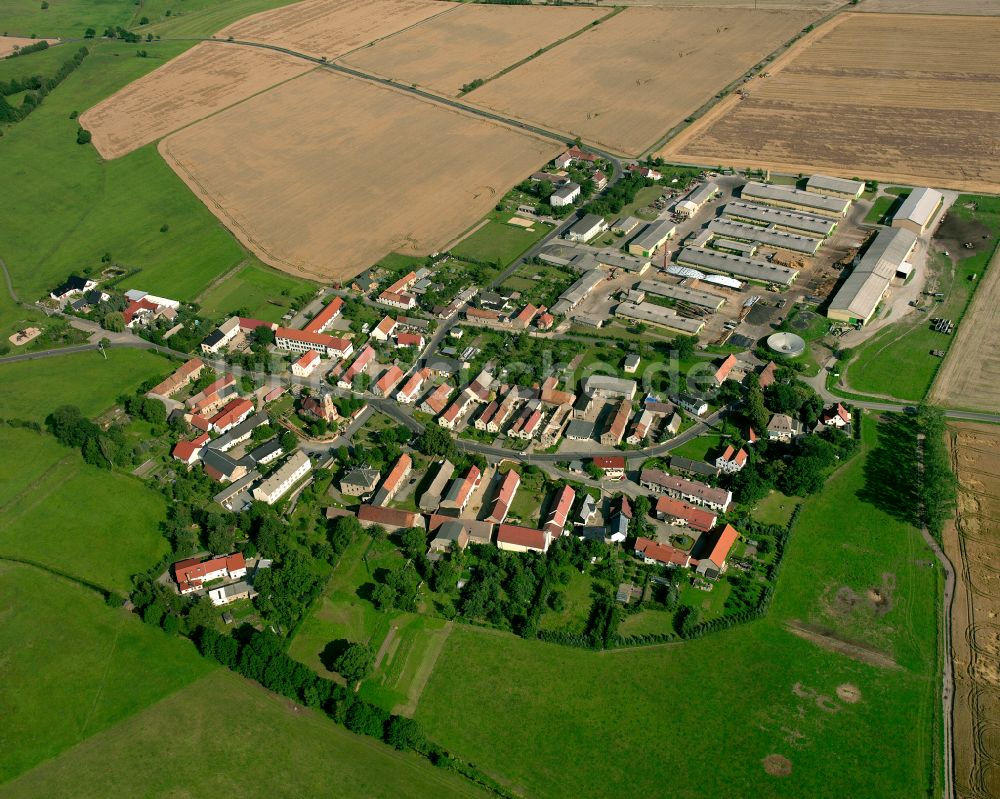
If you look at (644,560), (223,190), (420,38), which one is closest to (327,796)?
(644,560)

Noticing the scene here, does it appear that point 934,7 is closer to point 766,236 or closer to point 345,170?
point 766,236

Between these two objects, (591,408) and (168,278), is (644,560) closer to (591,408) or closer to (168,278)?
(591,408)

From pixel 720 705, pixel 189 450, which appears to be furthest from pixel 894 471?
pixel 189 450

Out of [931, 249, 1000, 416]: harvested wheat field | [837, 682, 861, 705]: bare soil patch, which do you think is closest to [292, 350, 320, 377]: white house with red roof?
[837, 682, 861, 705]: bare soil patch

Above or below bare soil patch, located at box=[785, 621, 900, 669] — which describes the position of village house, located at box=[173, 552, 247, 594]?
above

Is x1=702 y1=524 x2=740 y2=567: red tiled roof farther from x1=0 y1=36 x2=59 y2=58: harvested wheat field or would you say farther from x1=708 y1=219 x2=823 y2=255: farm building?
x1=0 y1=36 x2=59 y2=58: harvested wheat field

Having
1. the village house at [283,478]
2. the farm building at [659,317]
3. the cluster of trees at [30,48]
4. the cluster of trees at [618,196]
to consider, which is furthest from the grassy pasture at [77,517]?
the cluster of trees at [30,48]

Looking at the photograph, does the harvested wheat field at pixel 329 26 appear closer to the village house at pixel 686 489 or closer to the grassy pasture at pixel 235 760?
the village house at pixel 686 489
